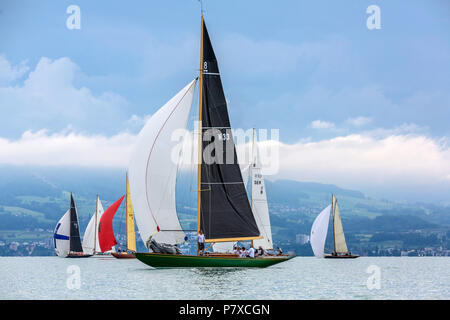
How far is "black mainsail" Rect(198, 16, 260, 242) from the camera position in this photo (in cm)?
4275

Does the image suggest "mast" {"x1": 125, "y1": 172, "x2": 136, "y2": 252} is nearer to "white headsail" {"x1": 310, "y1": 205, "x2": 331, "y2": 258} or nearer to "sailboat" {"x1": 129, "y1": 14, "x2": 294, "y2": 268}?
"white headsail" {"x1": 310, "y1": 205, "x2": 331, "y2": 258}

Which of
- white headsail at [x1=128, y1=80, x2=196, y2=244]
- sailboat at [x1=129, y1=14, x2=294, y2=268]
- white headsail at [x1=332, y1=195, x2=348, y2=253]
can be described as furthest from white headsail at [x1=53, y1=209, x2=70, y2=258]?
white headsail at [x1=128, y1=80, x2=196, y2=244]

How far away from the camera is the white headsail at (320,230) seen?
274ft

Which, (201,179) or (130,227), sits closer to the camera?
(201,179)

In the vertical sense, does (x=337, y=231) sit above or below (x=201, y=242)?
above

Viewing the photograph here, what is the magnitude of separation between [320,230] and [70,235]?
1647 inches

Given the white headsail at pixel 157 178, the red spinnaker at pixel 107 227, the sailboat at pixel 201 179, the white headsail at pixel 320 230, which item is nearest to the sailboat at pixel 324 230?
the white headsail at pixel 320 230

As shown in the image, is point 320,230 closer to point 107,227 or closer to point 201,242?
point 107,227

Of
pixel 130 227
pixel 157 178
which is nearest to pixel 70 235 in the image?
pixel 130 227

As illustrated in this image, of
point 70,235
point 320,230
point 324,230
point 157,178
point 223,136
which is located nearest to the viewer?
point 157,178

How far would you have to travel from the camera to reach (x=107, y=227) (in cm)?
8206
